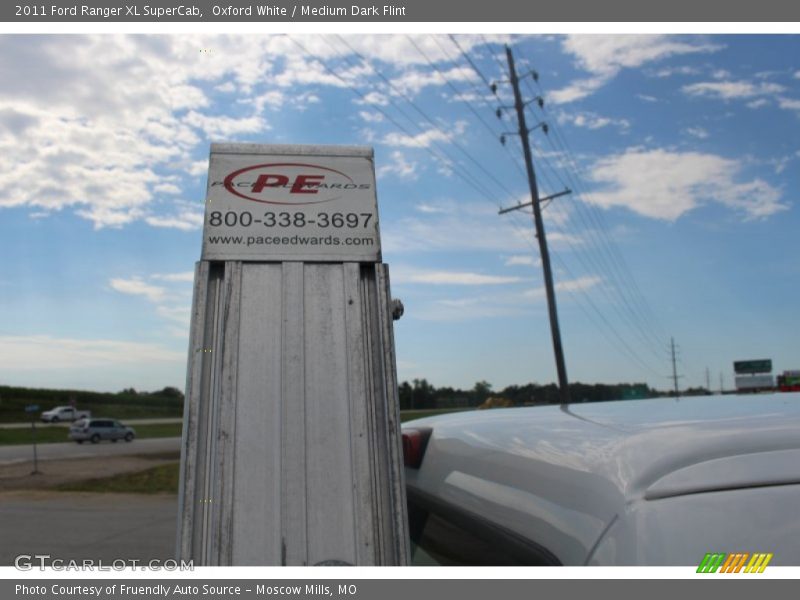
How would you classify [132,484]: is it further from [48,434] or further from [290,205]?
[48,434]

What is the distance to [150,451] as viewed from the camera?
35.7 meters

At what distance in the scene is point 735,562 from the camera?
4.78 feet

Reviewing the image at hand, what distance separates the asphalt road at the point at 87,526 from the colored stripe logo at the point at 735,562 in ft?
25.6

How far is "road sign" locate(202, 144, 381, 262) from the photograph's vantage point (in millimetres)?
2557

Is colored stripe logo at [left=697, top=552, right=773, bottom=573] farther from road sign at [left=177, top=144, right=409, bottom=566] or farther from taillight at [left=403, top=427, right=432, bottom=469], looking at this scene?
taillight at [left=403, top=427, right=432, bottom=469]

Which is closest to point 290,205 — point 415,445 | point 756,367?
point 415,445

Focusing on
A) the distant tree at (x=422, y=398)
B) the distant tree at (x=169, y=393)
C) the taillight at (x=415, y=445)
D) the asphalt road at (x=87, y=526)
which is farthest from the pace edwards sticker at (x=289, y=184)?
the distant tree at (x=169, y=393)

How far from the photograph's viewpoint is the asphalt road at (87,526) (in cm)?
1121

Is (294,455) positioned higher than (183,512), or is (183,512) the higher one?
(294,455)

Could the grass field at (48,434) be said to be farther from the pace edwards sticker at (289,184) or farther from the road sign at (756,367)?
the pace edwards sticker at (289,184)

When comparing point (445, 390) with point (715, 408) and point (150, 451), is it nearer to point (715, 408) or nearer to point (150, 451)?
point (715, 408)

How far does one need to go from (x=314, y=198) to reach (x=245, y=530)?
1174mm

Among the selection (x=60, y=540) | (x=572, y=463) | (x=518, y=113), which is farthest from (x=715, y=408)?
(x=518, y=113)

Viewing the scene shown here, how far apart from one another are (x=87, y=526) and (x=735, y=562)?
14.7 metres
